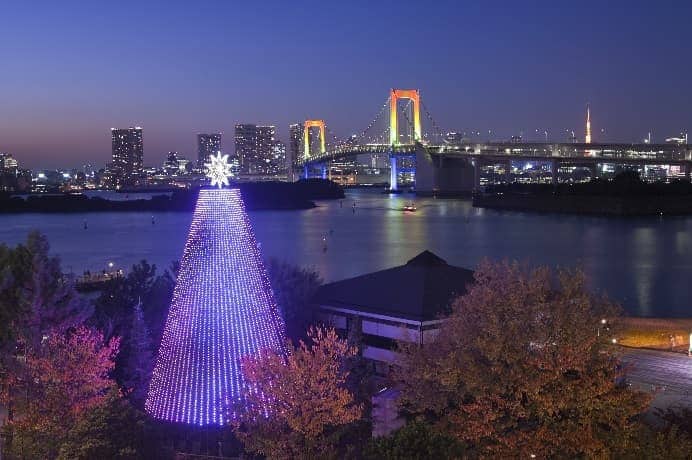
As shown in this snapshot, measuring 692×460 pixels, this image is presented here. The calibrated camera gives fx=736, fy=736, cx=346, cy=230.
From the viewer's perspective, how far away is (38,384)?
16.5ft

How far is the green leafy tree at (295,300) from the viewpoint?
6.87 metres

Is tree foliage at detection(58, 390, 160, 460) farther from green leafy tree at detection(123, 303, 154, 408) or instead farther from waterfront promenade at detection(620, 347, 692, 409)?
waterfront promenade at detection(620, 347, 692, 409)

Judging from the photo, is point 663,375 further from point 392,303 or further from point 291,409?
point 291,409

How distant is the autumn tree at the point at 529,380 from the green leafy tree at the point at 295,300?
8.50ft

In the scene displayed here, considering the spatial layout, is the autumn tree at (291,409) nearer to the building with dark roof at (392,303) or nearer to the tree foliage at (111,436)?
the tree foliage at (111,436)

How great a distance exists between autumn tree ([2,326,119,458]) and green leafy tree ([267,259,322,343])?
2.00 metres

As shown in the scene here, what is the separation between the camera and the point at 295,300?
7.15 metres

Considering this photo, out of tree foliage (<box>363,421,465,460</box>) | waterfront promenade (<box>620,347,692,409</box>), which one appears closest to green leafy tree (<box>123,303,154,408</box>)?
tree foliage (<box>363,421,465,460</box>)

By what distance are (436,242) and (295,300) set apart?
18469 mm

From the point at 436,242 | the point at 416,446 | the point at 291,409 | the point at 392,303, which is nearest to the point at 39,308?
the point at 291,409

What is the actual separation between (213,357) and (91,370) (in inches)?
44.4

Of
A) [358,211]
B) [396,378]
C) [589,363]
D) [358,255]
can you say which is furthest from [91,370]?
[358,211]

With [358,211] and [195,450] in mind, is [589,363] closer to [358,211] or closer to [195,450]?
[195,450]

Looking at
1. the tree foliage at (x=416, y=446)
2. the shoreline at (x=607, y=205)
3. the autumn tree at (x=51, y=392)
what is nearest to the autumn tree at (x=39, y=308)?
the autumn tree at (x=51, y=392)
